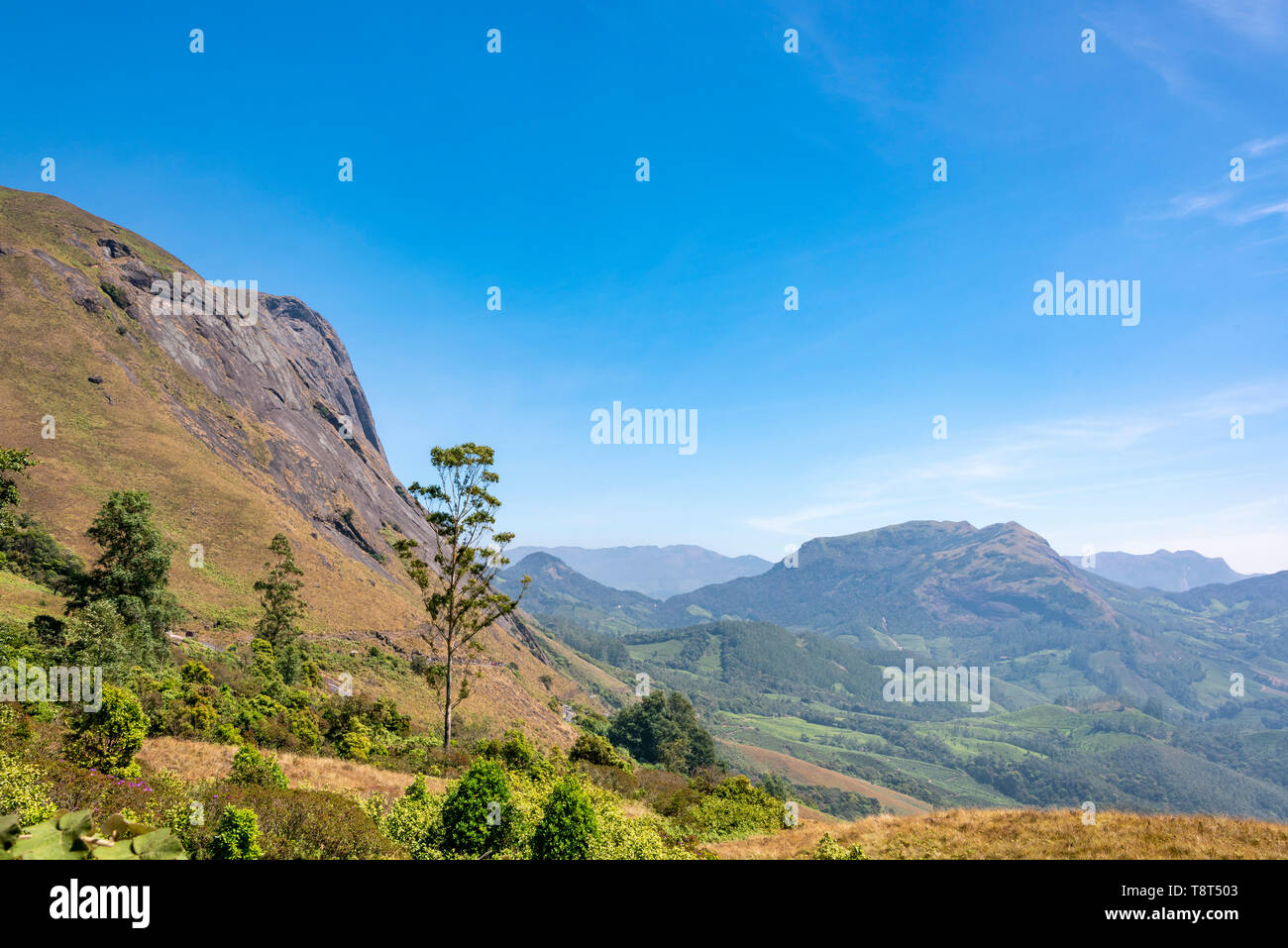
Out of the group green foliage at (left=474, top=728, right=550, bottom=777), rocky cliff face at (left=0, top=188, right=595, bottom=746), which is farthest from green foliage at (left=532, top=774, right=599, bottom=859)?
rocky cliff face at (left=0, top=188, right=595, bottom=746)

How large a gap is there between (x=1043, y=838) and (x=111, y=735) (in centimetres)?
2384

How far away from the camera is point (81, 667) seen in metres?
22.5

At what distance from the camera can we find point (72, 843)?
3.90 meters

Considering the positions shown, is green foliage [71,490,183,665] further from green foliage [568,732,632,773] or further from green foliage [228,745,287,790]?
green foliage [568,732,632,773]

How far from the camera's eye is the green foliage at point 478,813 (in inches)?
589

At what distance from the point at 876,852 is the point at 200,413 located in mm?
111129

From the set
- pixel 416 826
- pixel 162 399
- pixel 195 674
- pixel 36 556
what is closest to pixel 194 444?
pixel 162 399

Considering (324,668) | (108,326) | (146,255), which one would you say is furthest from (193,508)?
(146,255)

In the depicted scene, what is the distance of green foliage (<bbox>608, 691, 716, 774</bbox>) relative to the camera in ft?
260

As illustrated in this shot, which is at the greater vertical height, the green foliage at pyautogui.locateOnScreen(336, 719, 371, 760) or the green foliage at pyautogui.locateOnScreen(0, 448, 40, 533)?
the green foliage at pyautogui.locateOnScreen(0, 448, 40, 533)

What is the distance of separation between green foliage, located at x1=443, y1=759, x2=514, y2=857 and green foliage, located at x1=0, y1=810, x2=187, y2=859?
40.2 feet

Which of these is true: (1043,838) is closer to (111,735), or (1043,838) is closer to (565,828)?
(565,828)
